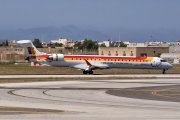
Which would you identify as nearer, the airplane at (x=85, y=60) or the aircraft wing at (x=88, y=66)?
the airplane at (x=85, y=60)

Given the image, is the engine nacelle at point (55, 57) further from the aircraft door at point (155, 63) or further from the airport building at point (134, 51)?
the airport building at point (134, 51)

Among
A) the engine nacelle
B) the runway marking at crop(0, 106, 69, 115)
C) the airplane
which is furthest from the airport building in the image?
the runway marking at crop(0, 106, 69, 115)

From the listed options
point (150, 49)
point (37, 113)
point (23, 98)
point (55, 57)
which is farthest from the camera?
point (150, 49)

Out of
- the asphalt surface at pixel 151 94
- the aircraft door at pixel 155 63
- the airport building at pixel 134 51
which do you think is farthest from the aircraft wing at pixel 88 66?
the airport building at pixel 134 51

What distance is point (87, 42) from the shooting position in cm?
19362

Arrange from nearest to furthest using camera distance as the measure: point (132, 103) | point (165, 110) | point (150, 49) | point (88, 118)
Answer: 1. point (88, 118)
2. point (165, 110)
3. point (132, 103)
4. point (150, 49)

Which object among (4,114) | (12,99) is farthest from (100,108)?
(12,99)

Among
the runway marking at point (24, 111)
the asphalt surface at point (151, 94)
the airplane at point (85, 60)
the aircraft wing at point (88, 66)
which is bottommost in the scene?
the asphalt surface at point (151, 94)

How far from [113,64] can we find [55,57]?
8.71 meters

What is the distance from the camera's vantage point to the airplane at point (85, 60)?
69000 mm

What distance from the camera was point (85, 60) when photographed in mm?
69625

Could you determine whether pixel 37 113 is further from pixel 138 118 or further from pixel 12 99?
pixel 12 99

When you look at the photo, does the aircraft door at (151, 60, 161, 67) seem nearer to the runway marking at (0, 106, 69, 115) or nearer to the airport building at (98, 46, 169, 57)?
the runway marking at (0, 106, 69, 115)

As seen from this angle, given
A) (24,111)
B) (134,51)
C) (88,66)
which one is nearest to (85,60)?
(88,66)
